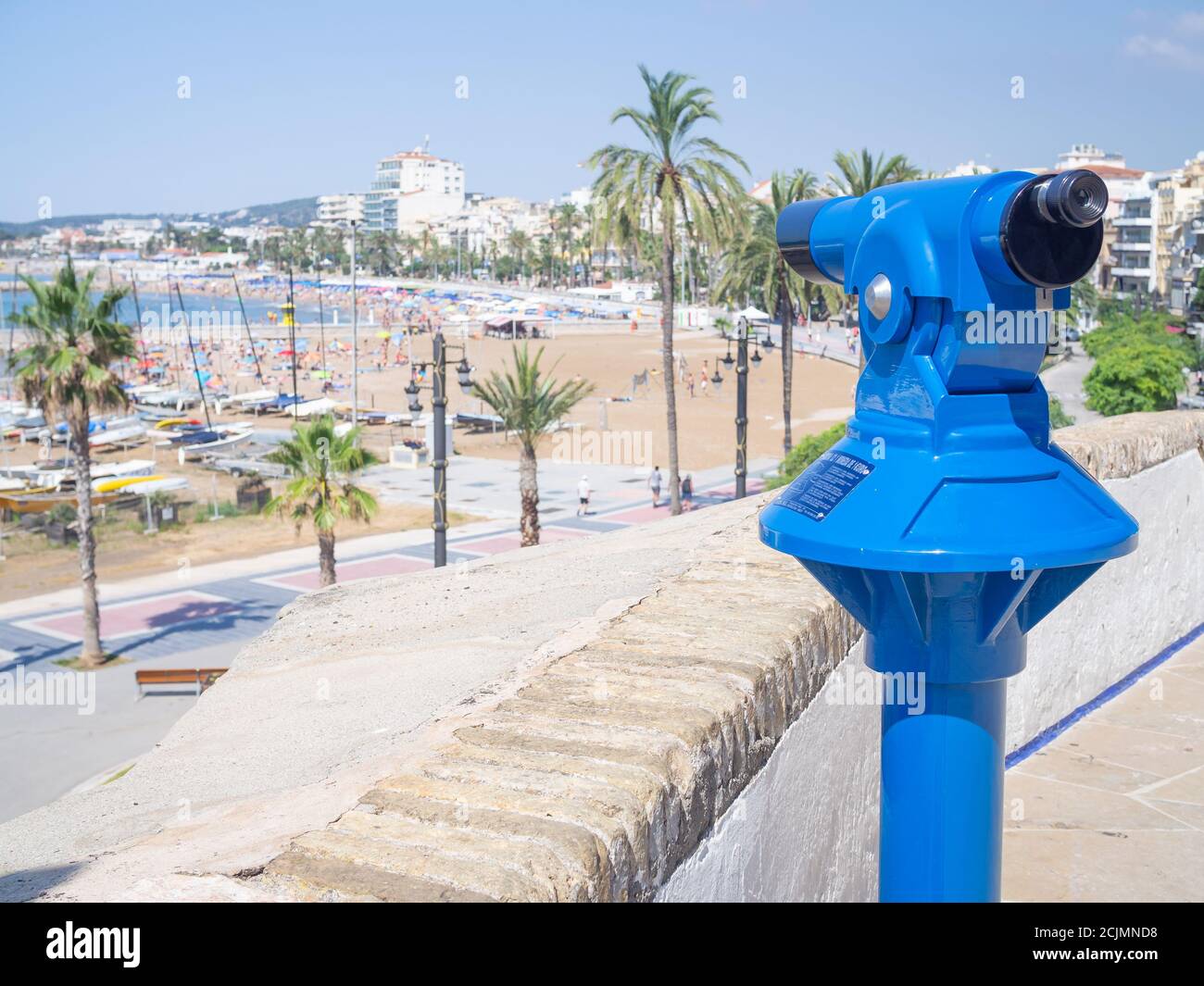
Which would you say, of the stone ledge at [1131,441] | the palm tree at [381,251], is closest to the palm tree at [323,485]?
the stone ledge at [1131,441]

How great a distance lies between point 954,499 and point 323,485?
20.5m

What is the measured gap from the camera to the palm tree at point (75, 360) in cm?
2202

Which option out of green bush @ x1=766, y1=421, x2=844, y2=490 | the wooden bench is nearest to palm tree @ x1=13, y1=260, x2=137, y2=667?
the wooden bench

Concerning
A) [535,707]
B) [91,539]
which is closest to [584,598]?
[535,707]

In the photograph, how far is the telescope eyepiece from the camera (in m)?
2.07

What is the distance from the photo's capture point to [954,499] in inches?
86.1

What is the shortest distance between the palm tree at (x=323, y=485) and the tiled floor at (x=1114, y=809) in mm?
17207

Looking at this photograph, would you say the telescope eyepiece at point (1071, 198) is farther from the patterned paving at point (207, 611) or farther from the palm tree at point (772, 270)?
the palm tree at point (772, 270)

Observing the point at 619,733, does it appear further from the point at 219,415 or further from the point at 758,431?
the point at 219,415

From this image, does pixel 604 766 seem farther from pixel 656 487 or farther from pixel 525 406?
pixel 656 487

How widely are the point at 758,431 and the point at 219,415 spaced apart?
84.4 ft

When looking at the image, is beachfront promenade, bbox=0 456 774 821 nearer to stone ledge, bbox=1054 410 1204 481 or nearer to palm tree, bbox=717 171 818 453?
palm tree, bbox=717 171 818 453

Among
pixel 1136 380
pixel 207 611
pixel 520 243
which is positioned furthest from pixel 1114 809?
pixel 520 243

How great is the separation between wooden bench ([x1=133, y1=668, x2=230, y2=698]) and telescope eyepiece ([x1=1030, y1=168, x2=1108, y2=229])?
1672 centimetres
